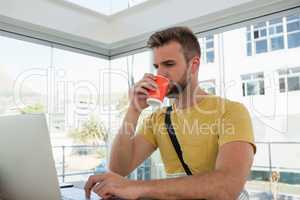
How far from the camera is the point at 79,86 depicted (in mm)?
3182

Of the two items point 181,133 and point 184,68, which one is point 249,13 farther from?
point 181,133

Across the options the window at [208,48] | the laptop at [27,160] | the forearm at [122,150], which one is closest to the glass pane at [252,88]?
the window at [208,48]

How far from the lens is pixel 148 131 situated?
1489 mm

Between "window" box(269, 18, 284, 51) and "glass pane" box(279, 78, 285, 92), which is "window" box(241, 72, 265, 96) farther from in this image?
"window" box(269, 18, 284, 51)

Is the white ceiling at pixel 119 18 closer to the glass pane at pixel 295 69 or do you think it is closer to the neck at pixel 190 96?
the glass pane at pixel 295 69

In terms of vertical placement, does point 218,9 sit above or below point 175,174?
above

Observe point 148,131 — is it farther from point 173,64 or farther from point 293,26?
point 293,26

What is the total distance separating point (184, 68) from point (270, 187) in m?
1.65

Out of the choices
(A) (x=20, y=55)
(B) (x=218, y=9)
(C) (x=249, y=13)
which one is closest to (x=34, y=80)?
(A) (x=20, y=55)

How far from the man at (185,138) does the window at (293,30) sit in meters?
1.22

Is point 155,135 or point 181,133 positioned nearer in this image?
point 181,133

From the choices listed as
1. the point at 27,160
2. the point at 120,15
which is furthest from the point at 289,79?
the point at 27,160

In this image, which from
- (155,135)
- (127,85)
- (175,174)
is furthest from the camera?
(127,85)

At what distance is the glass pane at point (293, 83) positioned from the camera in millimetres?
2266
